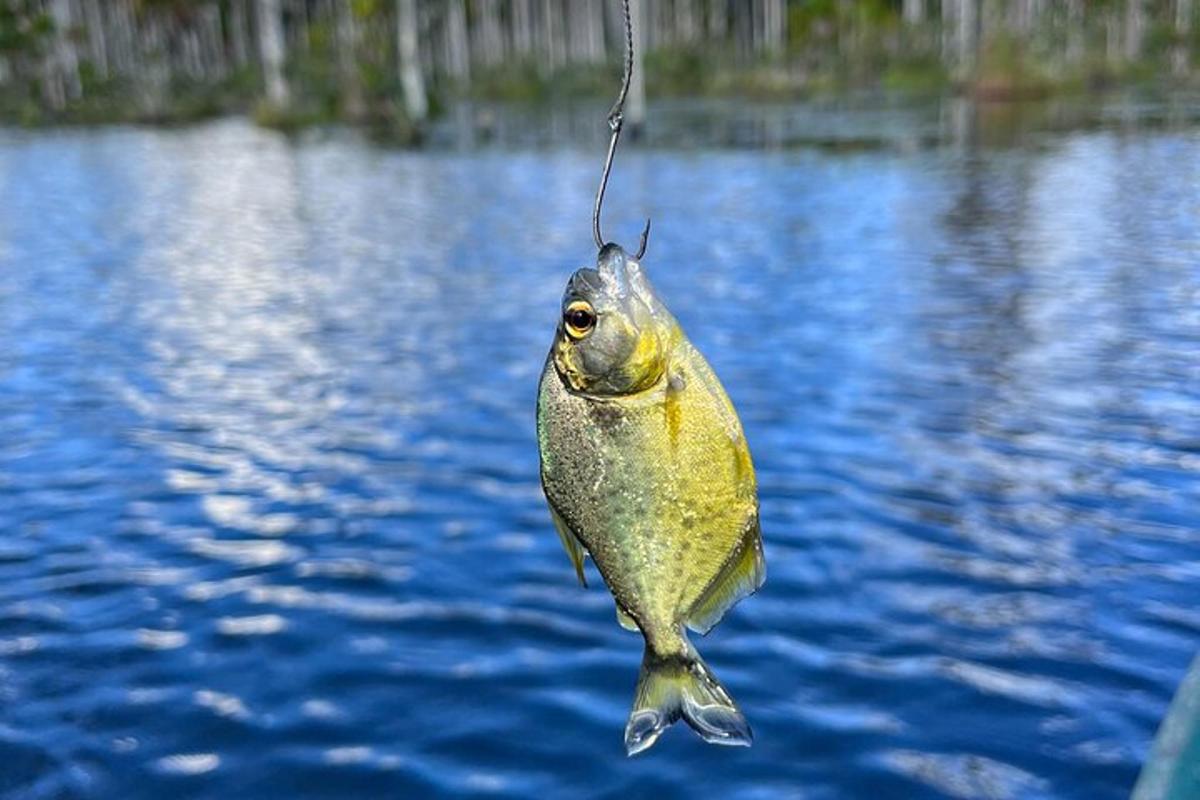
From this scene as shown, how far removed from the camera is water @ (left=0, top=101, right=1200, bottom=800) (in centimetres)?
596

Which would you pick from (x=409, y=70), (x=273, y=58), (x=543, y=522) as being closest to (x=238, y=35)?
(x=273, y=58)

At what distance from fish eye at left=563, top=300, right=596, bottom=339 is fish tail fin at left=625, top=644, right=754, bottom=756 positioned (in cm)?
74

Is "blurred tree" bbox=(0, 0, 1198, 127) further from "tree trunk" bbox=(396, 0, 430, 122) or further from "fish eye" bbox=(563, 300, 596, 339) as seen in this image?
"fish eye" bbox=(563, 300, 596, 339)

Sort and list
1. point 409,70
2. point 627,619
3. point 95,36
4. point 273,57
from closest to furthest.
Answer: point 627,619
point 409,70
point 273,57
point 95,36

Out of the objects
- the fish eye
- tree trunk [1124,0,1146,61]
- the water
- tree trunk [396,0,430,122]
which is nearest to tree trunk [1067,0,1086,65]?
tree trunk [1124,0,1146,61]

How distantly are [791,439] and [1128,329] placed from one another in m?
4.90

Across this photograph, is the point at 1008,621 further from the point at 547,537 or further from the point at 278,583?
the point at 278,583

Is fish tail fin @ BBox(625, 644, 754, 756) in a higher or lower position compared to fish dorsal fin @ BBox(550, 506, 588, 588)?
lower

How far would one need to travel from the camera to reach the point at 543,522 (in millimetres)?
8789

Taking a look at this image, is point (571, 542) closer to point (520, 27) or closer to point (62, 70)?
point (62, 70)

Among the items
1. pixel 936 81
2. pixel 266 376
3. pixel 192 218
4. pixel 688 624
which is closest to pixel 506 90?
pixel 936 81

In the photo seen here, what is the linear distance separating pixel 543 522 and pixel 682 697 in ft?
19.7

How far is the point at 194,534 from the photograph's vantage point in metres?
8.76

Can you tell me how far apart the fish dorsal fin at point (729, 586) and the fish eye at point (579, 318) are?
0.61m
